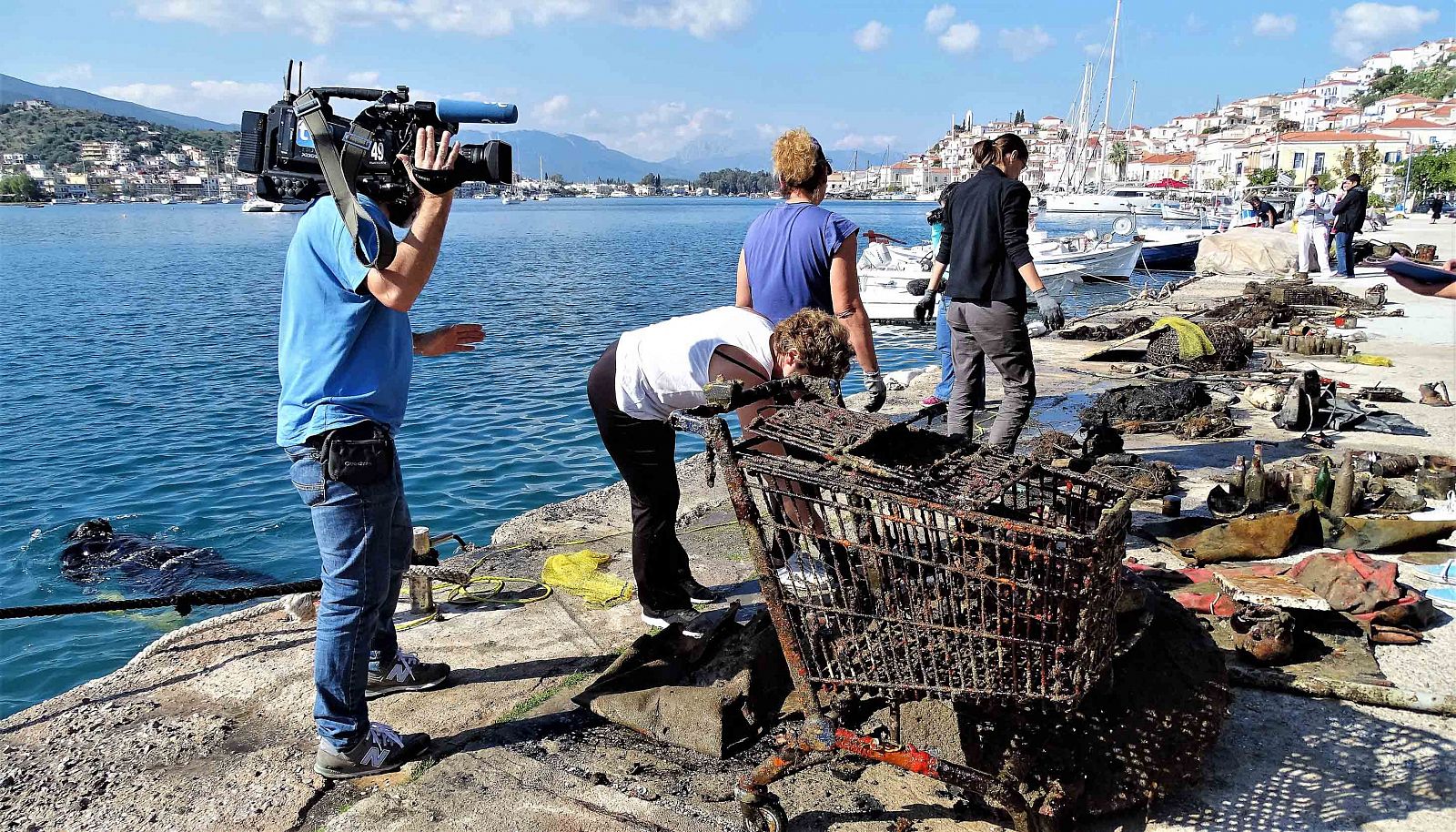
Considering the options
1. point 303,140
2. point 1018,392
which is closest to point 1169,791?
point 1018,392

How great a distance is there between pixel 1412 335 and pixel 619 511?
36.8 feet

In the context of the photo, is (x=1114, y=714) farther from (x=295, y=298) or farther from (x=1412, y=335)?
(x=1412, y=335)

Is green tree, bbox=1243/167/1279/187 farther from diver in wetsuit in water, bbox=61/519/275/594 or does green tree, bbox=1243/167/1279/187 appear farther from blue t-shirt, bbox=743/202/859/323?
diver in wetsuit in water, bbox=61/519/275/594

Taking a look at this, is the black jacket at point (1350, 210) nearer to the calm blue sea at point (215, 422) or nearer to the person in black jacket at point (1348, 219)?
the person in black jacket at point (1348, 219)

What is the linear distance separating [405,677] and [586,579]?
115 centimetres

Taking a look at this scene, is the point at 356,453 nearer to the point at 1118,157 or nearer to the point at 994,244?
the point at 994,244

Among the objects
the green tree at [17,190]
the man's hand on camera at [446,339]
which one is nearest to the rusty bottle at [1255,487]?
the man's hand on camera at [446,339]

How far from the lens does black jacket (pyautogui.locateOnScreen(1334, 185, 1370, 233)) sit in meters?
17.5

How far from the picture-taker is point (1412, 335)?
1178 cm

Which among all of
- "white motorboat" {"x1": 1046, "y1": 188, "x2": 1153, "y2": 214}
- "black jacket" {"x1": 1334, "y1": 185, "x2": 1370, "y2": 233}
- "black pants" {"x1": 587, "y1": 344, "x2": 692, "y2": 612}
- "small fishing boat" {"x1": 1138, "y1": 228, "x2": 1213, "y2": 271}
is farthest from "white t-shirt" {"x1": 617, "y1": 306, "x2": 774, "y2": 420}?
"white motorboat" {"x1": 1046, "y1": 188, "x2": 1153, "y2": 214}

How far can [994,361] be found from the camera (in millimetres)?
5496

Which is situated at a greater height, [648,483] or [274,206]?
[274,206]

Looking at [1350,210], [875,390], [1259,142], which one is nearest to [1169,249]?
[1350,210]

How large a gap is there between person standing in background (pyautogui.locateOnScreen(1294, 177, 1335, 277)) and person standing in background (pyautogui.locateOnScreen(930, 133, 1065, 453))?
55.1ft
